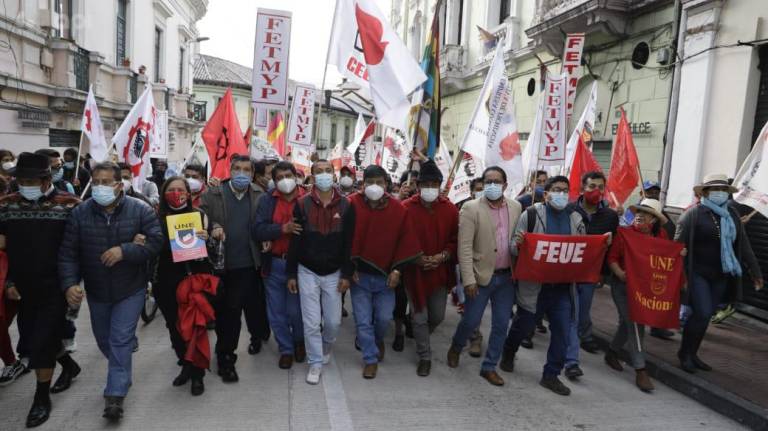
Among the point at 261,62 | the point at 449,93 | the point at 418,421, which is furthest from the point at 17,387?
the point at 449,93

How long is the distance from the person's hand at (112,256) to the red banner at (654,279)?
14.0 feet

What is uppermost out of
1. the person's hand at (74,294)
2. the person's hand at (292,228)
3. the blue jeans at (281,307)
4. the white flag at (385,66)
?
the white flag at (385,66)

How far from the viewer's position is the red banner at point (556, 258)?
4633mm

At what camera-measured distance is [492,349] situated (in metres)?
4.91

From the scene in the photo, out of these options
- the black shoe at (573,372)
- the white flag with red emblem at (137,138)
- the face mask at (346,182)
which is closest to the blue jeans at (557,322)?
the black shoe at (573,372)

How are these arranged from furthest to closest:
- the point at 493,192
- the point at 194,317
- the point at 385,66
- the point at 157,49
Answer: the point at 157,49, the point at 385,66, the point at 493,192, the point at 194,317

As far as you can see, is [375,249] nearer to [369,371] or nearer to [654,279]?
[369,371]

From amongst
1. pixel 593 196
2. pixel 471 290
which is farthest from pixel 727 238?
pixel 471 290

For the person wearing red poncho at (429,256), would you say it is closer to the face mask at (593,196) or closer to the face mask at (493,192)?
the face mask at (493,192)

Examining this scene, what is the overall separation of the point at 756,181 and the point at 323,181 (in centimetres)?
413

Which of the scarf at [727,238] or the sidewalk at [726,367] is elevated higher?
the scarf at [727,238]

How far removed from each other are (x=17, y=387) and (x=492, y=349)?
13.0 ft

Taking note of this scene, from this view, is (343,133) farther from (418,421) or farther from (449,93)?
(418,421)

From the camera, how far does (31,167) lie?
12.3 feet
